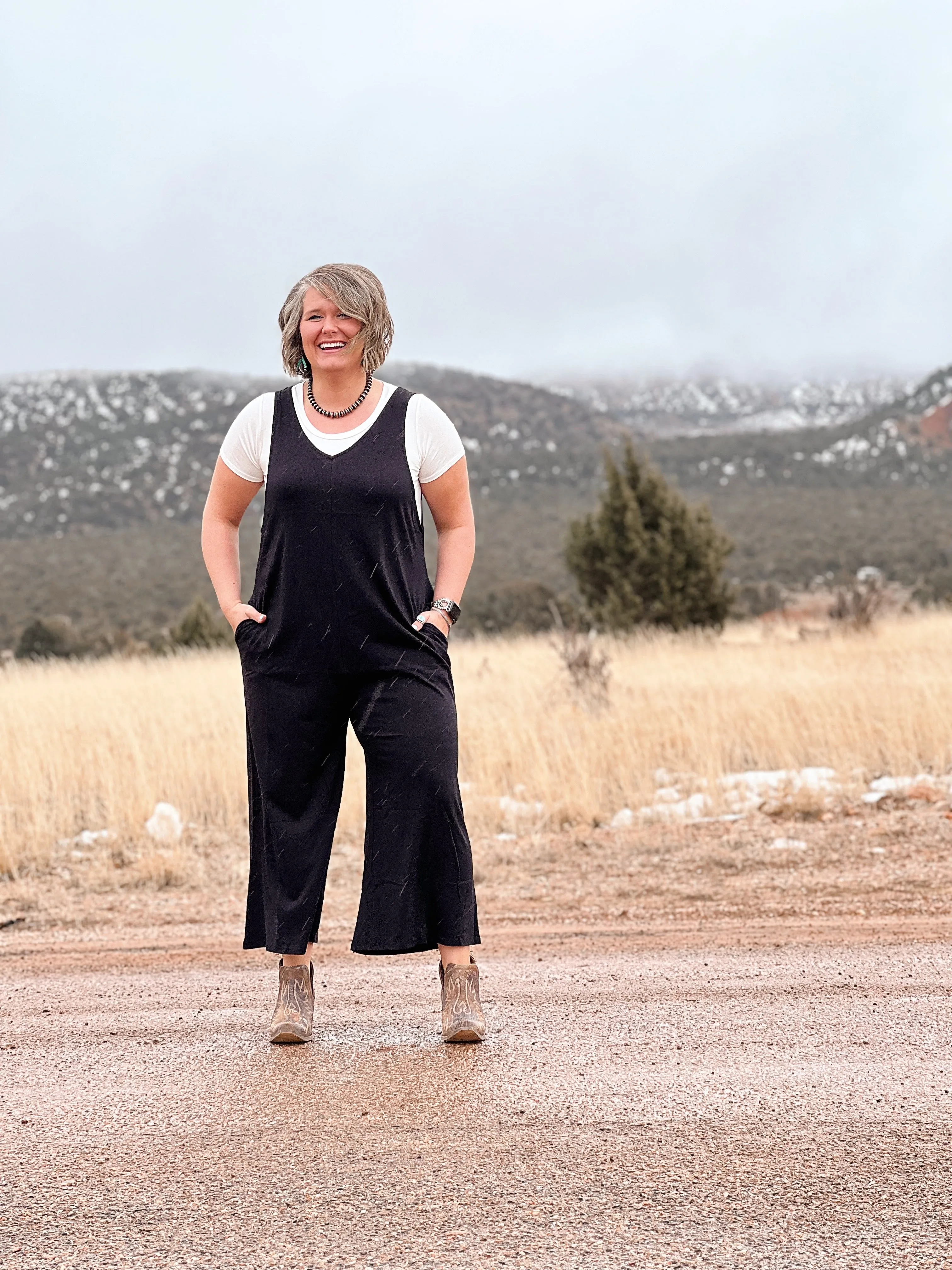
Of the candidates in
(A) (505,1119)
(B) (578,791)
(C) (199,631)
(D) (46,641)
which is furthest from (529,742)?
(D) (46,641)

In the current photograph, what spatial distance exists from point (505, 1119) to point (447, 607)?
4.79 ft

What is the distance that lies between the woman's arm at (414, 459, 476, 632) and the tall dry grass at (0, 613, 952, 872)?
14.3 feet

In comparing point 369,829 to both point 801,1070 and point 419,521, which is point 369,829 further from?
point 801,1070

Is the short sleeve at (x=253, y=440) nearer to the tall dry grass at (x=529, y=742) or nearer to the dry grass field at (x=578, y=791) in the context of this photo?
the dry grass field at (x=578, y=791)

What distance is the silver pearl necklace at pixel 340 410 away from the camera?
358 centimetres

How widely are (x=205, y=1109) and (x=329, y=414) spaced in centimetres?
194

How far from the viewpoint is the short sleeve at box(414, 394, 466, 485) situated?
359 centimetres

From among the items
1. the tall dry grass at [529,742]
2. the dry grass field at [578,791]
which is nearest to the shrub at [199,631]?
the dry grass field at [578,791]

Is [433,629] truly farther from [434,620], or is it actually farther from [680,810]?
[680,810]

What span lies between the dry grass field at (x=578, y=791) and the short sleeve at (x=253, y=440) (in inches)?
108

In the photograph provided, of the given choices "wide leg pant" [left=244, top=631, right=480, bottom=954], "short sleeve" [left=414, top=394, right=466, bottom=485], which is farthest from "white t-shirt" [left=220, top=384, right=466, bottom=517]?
"wide leg pant" [left=244, top=631, right=480, bottom=954]

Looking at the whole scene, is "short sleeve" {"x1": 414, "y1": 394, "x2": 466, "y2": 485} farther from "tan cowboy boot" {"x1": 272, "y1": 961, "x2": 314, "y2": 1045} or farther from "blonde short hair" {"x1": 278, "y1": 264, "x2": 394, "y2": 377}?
"tan cowboy boot" {"x1": 272, "y1": 961, "x2": 314, "y2": 1045}

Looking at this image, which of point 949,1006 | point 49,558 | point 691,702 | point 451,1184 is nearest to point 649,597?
point 691,702

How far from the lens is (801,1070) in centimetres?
313
